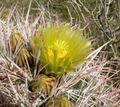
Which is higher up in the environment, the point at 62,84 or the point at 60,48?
the point at 60,48

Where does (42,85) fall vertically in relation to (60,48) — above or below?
below

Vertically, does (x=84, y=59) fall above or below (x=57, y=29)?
below

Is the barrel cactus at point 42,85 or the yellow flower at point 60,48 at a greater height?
the yellow flower at point 60,48

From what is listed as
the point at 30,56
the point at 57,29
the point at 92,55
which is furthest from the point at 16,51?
the point at 92,55

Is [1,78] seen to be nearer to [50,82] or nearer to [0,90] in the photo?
[0,90]

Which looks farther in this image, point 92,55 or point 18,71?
point 92,55

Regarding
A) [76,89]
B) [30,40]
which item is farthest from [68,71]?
[30,40]
